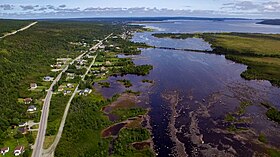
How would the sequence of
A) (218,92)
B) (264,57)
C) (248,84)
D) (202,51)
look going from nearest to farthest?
(218,92)
(248,84)
(264,57)
(202,51)

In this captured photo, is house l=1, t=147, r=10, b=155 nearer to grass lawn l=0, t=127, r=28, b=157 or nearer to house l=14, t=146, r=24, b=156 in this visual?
grass lawn l=0, t=127, r=28, b=157

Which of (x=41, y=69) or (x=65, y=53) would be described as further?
(x=65, y=53)

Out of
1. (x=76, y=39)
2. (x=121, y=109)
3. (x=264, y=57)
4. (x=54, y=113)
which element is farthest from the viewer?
(x=76, y=39)

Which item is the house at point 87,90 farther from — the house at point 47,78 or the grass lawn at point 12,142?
the grass lawn at point 12,142

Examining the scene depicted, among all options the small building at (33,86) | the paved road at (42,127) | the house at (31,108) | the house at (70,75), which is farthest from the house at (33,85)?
the house at (31,108)

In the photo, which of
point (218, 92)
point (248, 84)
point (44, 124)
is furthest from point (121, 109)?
point (248, 84)

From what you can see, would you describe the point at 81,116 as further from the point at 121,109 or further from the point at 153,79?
the point at 153,79

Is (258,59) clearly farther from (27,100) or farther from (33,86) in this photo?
(27,100)

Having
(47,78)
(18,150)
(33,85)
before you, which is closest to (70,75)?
(47,78)
